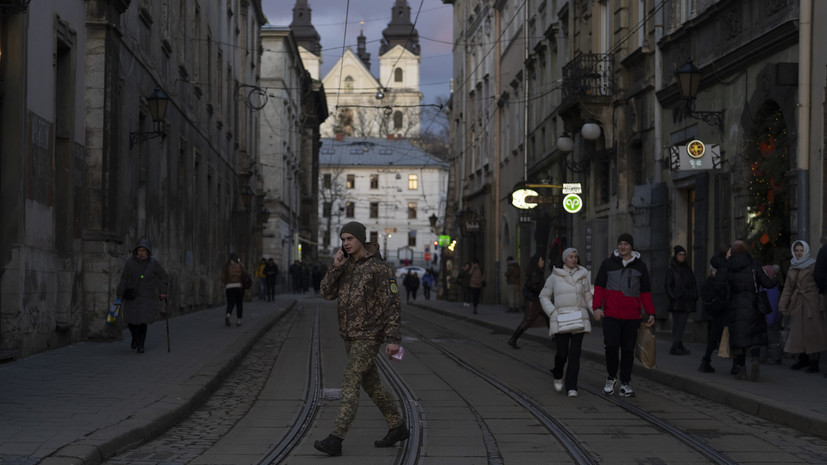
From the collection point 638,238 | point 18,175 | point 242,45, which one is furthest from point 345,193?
point 18,175

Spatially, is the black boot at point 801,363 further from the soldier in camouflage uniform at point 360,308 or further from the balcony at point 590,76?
the balcony at point 590,76

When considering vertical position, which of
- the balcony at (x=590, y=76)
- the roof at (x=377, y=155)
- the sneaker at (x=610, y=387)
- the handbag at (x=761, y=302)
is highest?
the roof at (x=377, y=155)

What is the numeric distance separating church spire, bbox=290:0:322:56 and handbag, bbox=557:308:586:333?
141344mm

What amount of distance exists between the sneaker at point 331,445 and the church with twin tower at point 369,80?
365ft

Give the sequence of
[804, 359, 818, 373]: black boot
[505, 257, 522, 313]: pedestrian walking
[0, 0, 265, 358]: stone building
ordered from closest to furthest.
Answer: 1. [0, 0, 265, 358]: stone building
2. [804, 359, 818, 373]: black boot
3. [505, 257, 522, 313]: pedestrian walking

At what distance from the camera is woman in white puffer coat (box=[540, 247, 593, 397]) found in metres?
12.1

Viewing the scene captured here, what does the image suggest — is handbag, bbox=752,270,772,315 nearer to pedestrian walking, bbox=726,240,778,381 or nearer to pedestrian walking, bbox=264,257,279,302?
pedestrian walking, bbox=726,240,778,381

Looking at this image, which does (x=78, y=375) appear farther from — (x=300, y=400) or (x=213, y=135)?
(x=213, y=135)

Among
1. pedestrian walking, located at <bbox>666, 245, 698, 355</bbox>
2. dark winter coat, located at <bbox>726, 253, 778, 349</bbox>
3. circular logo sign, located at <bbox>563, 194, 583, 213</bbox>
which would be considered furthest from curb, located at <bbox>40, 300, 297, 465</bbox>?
circular logo sign, located at <bbox>563, 194, 583, 213</bbox>

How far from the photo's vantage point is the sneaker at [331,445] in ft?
27.0

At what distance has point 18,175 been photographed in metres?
14.0

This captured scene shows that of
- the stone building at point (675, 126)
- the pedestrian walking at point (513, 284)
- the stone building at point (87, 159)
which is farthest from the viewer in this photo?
the pedestrian walking at point (513, 284)

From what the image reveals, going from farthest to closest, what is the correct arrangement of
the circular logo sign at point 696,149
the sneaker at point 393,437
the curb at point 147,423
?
the circular logo sign at point 696,149 → the sneaker at point 393,437 → the curb at point 147,423

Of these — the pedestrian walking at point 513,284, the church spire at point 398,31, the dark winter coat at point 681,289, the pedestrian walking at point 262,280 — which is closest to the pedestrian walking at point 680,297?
the dark winter coat at point 681,289
